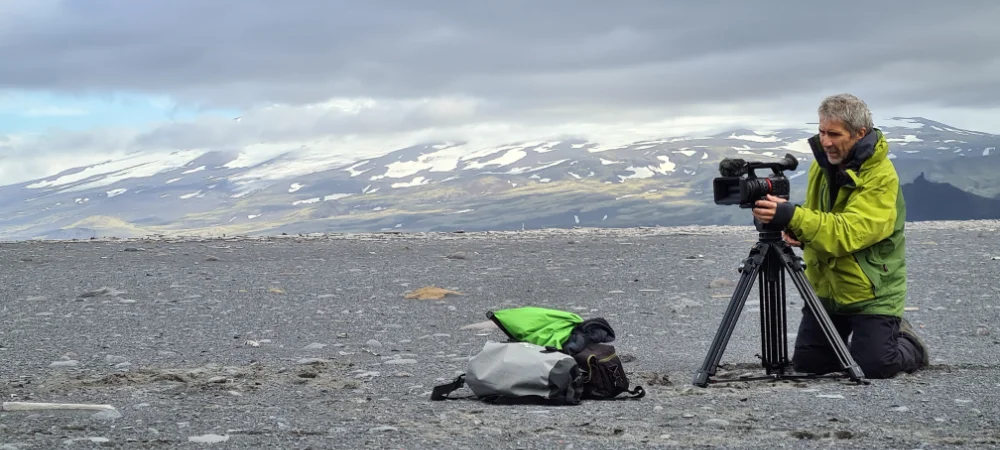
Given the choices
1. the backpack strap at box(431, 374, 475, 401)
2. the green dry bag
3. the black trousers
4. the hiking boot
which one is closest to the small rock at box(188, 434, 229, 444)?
the backpack strap at box(431, 374, 475, 401)

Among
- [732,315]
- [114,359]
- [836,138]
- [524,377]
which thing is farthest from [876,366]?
[114,359]

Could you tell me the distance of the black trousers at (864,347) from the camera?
6641mm

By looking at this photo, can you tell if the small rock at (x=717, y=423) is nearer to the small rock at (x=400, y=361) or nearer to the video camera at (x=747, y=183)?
the video camera at (x=747, y=183)

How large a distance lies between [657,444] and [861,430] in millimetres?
982

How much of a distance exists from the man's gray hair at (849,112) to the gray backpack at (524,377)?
2.08 metres

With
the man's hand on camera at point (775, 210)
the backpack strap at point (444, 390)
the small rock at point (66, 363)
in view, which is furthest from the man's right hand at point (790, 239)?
the small rock at point (66, 363)

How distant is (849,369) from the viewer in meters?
6.45

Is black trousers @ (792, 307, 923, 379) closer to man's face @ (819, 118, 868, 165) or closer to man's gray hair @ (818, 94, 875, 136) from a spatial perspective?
man's face @ (819, 118, 868, 165)

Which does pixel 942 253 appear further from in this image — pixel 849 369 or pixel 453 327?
pixel 849 369

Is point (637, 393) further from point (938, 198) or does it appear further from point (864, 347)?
point (938, 198)

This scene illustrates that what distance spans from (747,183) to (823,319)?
1044mm

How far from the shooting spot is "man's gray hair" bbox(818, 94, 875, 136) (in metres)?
6.36

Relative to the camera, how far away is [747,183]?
20.1ft

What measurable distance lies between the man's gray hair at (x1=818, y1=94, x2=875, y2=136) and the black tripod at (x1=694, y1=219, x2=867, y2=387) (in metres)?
0.74
